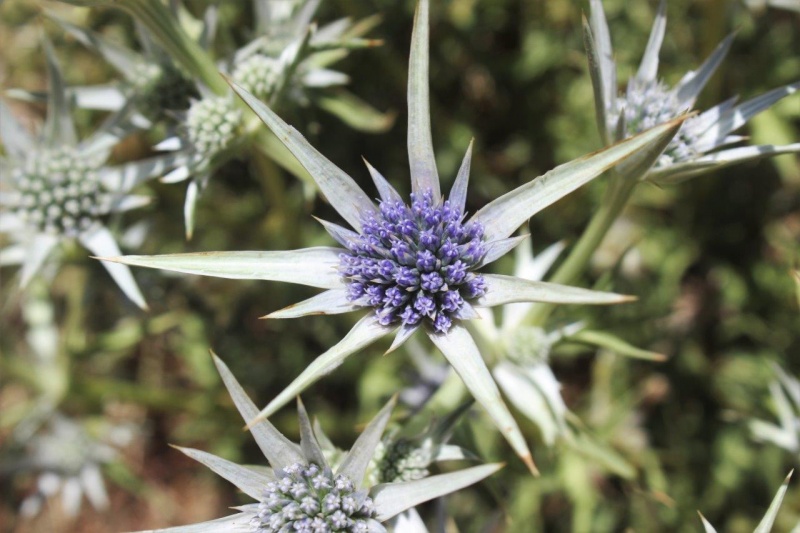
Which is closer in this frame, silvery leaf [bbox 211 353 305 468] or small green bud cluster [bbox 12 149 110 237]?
silvery leaf [bbox 211 353 305 468]

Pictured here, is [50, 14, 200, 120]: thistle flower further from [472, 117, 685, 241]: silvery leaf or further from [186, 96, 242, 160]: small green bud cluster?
[472, 117, 685, 241]: silvery leaf

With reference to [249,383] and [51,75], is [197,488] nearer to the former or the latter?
[249,383]

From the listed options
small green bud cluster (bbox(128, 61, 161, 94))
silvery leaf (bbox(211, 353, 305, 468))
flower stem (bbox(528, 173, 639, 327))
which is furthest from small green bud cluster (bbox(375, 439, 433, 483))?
small green bud cluster (bbox(128, 61, 161, 94))

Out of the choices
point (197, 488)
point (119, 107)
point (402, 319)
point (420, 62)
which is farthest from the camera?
point (197, 488)

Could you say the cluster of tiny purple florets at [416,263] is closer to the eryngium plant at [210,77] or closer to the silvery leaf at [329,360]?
the silvery leaf at [329,360]

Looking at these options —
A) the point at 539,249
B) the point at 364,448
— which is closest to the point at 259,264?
the point at 364,448

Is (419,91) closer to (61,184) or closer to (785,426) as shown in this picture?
(61,184)

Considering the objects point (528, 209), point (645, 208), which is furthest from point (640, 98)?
point (645, 208)
